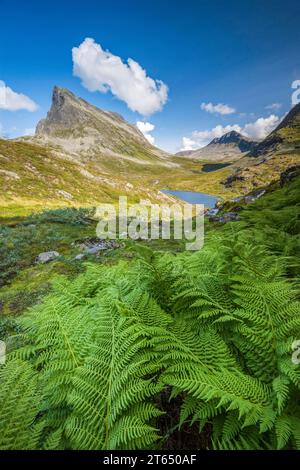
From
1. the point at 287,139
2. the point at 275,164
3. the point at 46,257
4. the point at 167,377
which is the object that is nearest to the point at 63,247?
the point at 46,257

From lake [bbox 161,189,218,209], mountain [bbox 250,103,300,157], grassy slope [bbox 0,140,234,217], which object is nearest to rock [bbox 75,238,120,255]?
grassy slope [bbox 0,140,234,217]

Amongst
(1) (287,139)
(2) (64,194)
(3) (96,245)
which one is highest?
(1) (287,139)

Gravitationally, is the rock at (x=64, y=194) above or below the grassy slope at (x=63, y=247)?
above

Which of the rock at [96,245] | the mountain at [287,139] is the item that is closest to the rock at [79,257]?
the rock at [96,245]

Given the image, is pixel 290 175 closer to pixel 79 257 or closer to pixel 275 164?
pixel 79 257

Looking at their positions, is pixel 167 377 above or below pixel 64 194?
below

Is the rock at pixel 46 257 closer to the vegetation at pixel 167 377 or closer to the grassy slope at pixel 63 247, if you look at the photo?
the grassy slope at pixel 63 247

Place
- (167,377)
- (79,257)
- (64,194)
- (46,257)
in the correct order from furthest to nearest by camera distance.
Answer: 1. (64,194)
2. (46,257)
3. (79,257)
4. (167,377)

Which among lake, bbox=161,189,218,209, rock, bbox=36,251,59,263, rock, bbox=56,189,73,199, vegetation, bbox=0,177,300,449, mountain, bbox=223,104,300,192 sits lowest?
rock, bbox=36,251,59,263

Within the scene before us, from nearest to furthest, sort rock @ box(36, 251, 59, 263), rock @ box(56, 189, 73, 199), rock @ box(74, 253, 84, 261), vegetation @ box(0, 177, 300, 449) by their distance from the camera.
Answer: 1. vegetation @ box(0, 177, 300, 449)
2. rock @ box(74, 253, 84, 261)
3. rock @ box(36, 251, 59, 263)
4. rock @ box(56, 189, 73, 199)

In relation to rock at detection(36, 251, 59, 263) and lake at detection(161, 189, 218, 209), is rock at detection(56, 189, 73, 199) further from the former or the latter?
lake at detection(161, 189, 218, 209)

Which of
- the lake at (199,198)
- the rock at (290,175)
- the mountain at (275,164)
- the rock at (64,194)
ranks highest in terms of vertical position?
the mountain at (275,164)
